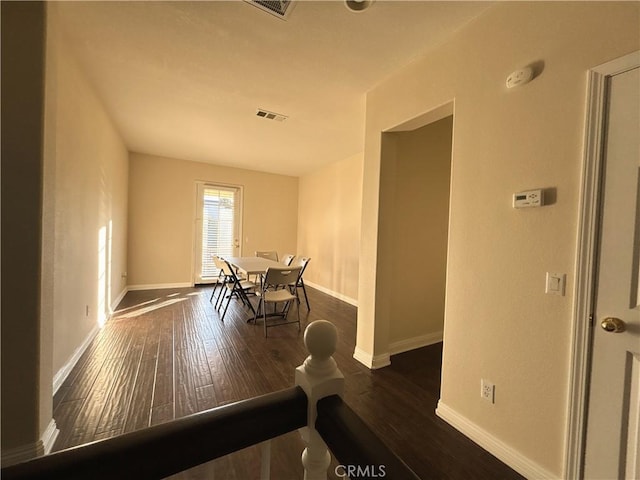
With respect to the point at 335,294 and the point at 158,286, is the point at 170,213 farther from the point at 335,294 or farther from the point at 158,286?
the point at 335,294

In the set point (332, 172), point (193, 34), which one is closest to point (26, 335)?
point (193, 34)

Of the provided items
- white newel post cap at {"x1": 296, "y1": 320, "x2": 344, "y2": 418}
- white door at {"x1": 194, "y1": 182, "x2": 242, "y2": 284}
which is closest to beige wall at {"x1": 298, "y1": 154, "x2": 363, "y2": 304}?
white door at {"x1": 194, "y1": 182, "x2": 242, "y2": 284}

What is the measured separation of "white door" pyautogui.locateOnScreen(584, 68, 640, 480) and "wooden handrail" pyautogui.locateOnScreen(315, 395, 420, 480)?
4.43 feet

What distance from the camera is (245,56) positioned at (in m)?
2.23

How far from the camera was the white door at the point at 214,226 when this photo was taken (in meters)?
5.95

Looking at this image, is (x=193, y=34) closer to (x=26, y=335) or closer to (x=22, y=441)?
(x=26, y=335)

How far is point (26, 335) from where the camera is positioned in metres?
1.43

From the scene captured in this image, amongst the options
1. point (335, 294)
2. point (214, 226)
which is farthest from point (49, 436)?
point (214, 226)

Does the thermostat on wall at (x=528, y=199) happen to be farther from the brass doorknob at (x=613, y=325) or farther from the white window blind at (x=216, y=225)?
the white window blind at (x=216, y=225)

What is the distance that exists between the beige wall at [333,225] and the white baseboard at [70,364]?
12.1 feet

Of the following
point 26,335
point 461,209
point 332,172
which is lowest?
point 26,335

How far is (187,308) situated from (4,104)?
3482 millimetres

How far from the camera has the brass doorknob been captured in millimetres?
1200

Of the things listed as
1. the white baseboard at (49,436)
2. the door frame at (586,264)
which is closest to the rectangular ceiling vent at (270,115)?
the door frame at (586,264)
